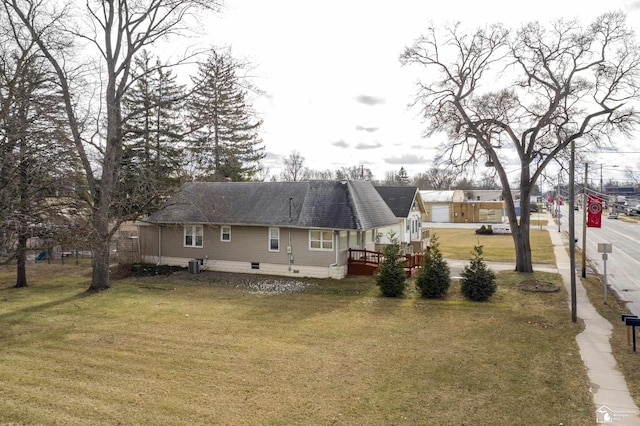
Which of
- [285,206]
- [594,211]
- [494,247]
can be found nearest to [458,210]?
[494,247]

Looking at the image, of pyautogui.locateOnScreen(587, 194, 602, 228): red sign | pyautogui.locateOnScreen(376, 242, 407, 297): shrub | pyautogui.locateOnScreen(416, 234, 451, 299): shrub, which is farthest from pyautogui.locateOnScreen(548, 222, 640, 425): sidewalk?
pyautogui.locateOnScreen(376, 242, 407, 297): shrub

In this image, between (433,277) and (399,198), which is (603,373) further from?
(399,198)

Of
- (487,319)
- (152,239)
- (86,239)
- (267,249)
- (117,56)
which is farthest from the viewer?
(152,239)

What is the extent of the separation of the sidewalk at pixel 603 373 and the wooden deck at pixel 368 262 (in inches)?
293

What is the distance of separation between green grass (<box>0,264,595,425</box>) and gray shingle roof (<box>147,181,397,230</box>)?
4936 millimetres

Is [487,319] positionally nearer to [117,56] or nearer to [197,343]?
[197,343]

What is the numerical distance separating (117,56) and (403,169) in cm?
10361

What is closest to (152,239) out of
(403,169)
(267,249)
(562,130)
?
(267,249)

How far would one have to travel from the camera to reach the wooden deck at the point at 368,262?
2247 centimetres

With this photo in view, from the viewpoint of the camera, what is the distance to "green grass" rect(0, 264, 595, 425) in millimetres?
8102

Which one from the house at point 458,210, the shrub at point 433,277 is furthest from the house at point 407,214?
the house at point 458,210

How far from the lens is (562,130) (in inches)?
902

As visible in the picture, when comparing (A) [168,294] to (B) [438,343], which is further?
(A) [168,294]

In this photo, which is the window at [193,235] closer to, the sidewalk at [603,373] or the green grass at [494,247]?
the green grass at [494,247]
